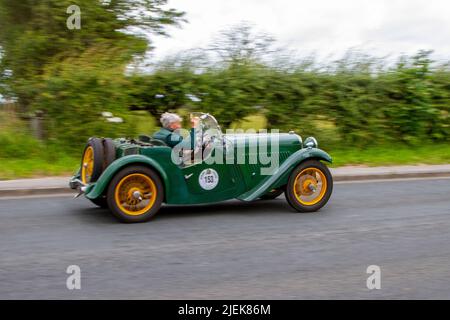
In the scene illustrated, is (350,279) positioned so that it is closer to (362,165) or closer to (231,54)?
(362,165)

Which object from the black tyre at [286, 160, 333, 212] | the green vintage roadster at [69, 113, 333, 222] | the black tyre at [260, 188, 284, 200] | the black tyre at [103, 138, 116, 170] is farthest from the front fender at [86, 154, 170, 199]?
the black tyre at [260, 188, 284, 200]

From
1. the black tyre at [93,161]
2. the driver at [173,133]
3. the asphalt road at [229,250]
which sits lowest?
the asphalt road at [229,250]

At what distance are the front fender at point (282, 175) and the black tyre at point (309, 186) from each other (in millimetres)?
85

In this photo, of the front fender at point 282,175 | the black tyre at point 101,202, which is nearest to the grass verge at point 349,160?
the black tyre at point 101,202

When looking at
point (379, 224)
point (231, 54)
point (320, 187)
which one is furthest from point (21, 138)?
point (379, 224)

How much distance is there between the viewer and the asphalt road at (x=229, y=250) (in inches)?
218

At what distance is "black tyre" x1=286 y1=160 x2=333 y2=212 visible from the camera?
8.57m

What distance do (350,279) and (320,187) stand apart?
120 inches

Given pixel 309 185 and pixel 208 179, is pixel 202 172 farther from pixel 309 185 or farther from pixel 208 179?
pixel 309 185

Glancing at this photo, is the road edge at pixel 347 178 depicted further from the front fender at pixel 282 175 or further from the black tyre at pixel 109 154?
the front fender at pixel 282 175

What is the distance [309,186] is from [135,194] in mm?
2436

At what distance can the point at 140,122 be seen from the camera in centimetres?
1353

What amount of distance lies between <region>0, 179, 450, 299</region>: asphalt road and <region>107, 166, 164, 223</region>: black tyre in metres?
0.17

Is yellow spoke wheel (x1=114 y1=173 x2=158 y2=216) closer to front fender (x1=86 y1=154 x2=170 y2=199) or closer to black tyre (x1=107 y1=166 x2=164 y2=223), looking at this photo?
black tyre (x1=107 y1=166 x2=164 y2=223)
